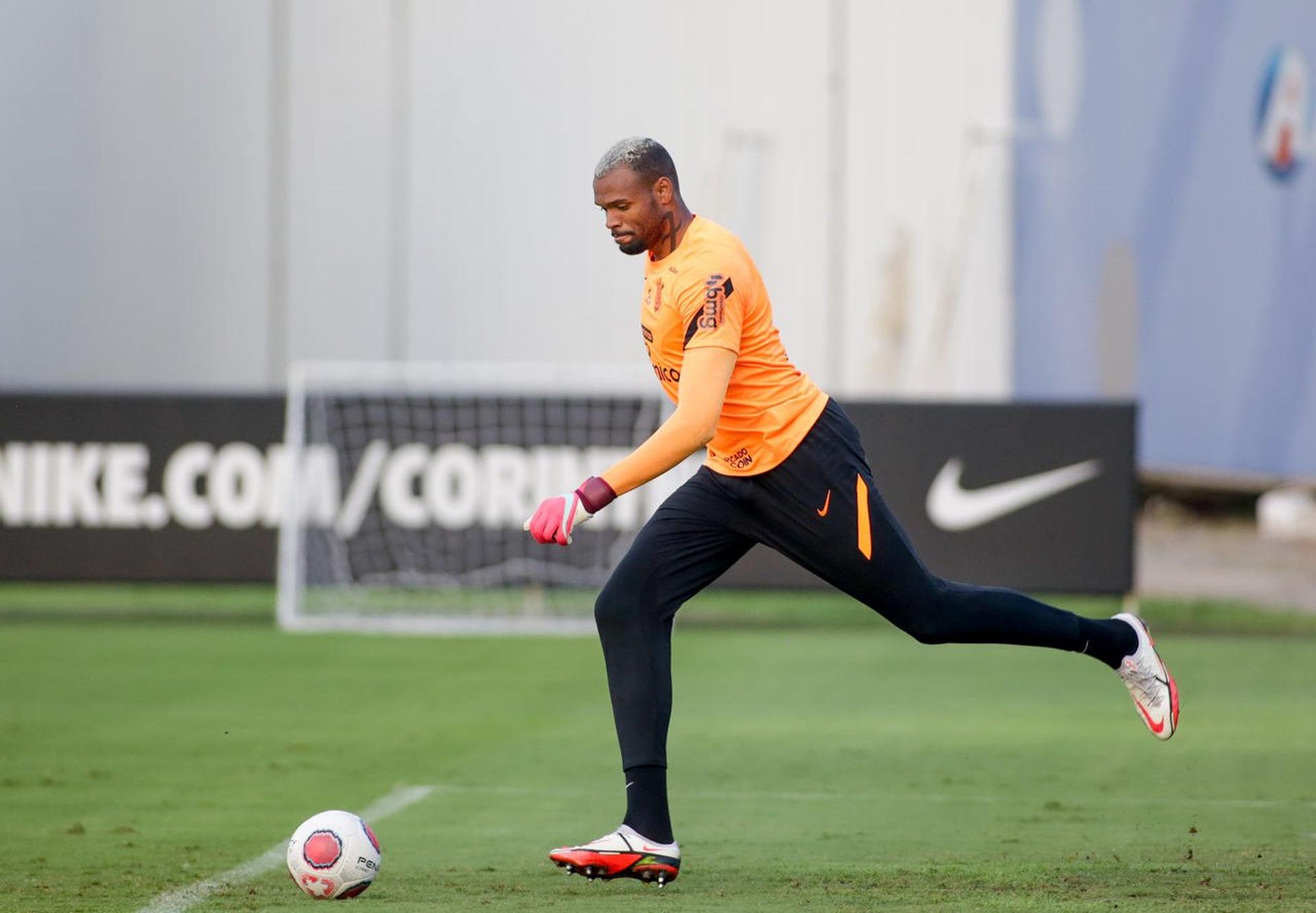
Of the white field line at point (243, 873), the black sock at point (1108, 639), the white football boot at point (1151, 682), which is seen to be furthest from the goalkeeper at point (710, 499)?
the white field line at point (243, 873)

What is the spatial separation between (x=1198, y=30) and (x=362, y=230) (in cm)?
960

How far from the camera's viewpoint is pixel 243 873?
654 centimetres

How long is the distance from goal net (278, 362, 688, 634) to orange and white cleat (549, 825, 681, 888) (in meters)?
9.80

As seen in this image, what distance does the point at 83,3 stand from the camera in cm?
2266

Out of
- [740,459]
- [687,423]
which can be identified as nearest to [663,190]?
[687,423]

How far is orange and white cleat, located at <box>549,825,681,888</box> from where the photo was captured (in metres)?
6.19

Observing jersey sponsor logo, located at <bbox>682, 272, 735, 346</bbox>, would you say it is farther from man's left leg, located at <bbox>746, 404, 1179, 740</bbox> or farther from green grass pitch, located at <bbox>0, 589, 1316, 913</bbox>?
green grass pitch, located at <bbox>0, 589, 1316, 913</bbox>

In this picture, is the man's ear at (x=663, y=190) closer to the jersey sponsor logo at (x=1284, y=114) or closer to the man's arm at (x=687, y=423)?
the man's arm at (x=687, y=423)

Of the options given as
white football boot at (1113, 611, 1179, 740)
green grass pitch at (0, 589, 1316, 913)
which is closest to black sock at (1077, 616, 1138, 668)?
white football boot at (1113, 611, 1179, 740)

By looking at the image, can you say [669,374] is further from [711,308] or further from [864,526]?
[864,526]

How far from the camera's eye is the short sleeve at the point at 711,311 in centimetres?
611

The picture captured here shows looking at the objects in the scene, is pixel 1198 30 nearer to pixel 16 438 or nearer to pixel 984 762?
pixel 16 438

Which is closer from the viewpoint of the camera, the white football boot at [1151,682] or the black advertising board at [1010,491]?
the white football boot at [1151,682]

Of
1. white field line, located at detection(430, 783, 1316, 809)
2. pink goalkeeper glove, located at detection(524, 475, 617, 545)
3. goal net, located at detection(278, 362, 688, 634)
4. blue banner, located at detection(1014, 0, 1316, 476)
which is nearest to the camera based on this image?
pink goalkeeper glove, located at detection(524, 475, 617, 545)
